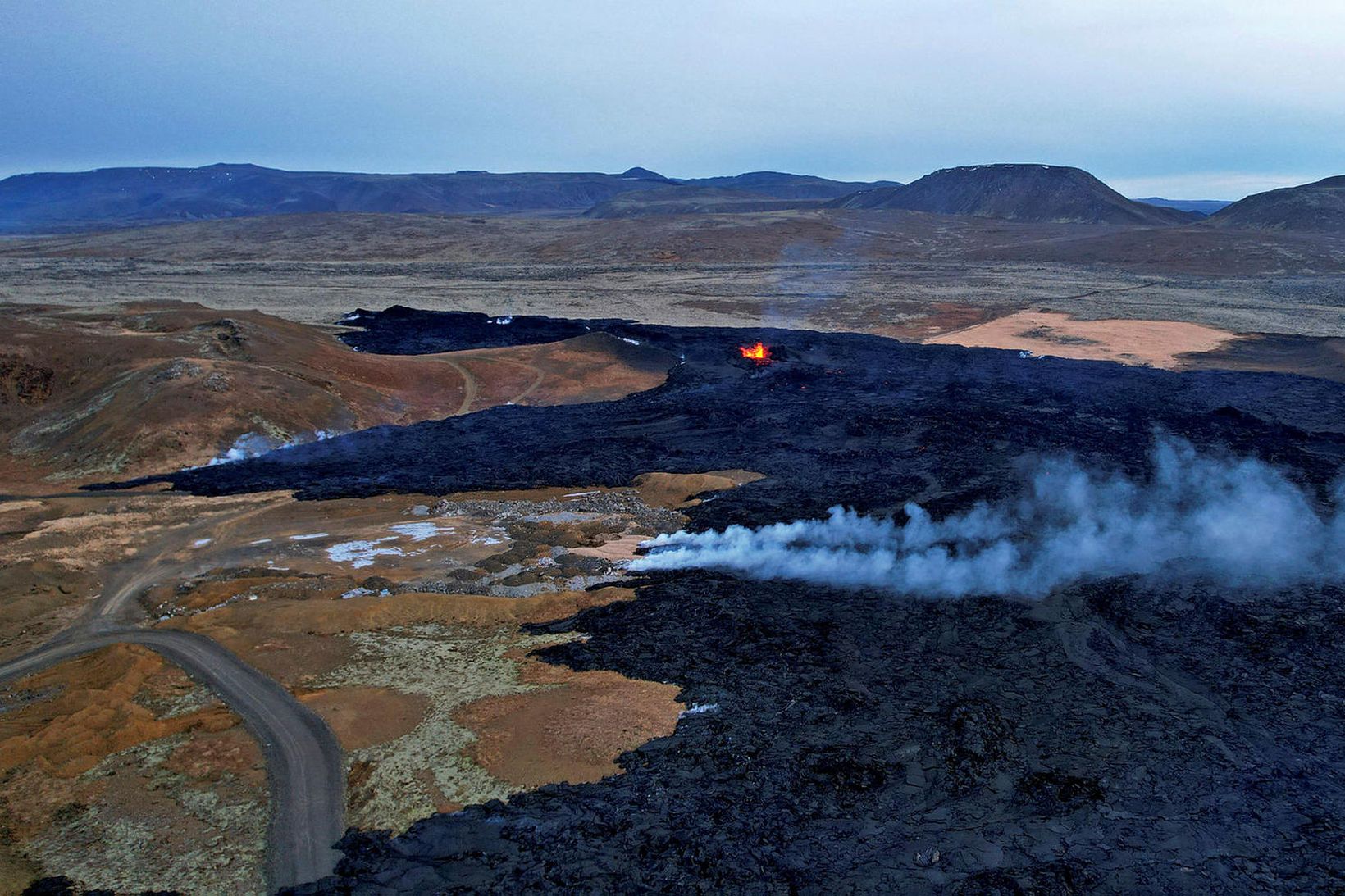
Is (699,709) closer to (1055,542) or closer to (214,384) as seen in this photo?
(1055,542)

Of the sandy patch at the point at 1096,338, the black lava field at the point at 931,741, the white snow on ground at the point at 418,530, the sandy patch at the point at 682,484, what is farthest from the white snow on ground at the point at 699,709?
the sandy patch at the point at 1096,338

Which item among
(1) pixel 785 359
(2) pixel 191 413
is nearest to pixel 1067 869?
(2) pixel 191 413

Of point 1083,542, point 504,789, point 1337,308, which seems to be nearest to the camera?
point 504,789

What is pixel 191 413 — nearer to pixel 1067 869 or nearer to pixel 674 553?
pixel 674 553

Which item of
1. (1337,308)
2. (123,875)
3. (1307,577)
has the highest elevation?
(1337,308)

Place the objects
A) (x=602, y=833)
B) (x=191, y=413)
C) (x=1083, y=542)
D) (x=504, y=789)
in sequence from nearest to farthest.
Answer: (x=602, y=833) → (x=504, y=789) → (x=1083, y=542) → (x=191, y=413)

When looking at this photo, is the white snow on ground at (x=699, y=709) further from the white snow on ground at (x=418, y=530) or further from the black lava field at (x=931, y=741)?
the white snow on ground at (x=418, y=530)

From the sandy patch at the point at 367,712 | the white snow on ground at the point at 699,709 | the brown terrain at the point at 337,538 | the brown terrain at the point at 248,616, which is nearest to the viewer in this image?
the brown terrain at the point at 248,616
